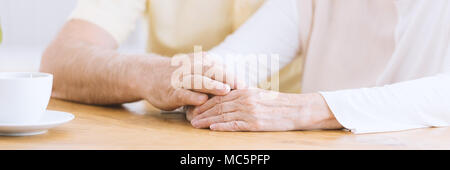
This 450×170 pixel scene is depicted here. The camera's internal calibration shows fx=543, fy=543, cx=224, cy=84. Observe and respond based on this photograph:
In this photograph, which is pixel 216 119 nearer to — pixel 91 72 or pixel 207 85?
pixel 207 85

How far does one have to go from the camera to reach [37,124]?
0.81 metres

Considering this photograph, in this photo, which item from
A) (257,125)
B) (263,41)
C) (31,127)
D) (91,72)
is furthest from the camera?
(263,41)

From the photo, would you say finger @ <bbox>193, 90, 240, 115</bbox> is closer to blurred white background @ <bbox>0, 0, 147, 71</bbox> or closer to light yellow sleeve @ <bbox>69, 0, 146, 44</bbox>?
light yellow sleeve @ <bbox>69, 0, 146, 44</bbox>

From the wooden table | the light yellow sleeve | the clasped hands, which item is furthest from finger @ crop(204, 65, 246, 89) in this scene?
the light yellow sleeve

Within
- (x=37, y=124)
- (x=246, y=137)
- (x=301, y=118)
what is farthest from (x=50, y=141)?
(x=301, y=118)

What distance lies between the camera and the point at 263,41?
1524 millimetres

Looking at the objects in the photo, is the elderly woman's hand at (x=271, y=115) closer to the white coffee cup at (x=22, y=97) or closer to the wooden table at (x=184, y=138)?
the wooden table at (x=184, y=138)

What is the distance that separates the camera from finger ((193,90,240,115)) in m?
1.05

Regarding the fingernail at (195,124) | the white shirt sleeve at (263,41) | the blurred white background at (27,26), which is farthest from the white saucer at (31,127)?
the blurred white background at (27,26)

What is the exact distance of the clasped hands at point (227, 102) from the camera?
3.15 feet

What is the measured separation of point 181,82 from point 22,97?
0.33 meters

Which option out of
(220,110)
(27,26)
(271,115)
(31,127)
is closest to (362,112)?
(271,115)

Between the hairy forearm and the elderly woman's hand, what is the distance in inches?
9.3

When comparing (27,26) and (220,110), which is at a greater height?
(27,26)
